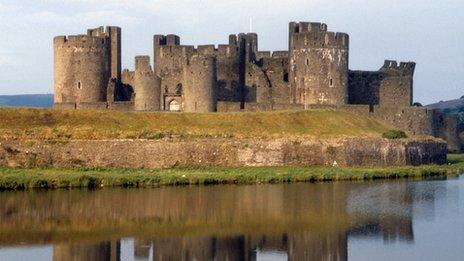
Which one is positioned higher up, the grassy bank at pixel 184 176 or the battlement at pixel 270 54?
the battlement at pixel 270 54

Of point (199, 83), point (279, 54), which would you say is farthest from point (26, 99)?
point (199, 83)

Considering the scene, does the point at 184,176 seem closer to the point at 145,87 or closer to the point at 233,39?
the point at 145,87

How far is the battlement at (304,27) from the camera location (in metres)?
60.9

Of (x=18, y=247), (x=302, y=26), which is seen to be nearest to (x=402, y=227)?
(x=18, y=247)

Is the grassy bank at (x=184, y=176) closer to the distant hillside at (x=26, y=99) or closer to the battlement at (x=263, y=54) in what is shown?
the battlement at (x=263, y=54)

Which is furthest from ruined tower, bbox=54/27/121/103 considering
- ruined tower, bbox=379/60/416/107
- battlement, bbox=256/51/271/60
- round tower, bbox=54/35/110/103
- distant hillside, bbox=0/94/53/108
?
distant hillside, bbox=0/94/53/108

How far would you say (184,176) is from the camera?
41500 mm

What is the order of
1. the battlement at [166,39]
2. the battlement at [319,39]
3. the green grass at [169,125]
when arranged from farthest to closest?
the battlement at [166,39], the battlement at [319,39], the green grass at [169,125]

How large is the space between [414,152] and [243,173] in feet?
38.3

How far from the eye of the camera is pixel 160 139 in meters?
46.6

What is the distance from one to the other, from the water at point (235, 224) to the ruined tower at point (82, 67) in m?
22.9

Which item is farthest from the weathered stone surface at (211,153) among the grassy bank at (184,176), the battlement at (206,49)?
the battlement at (206,49)

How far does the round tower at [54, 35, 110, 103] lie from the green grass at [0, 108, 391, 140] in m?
10.2

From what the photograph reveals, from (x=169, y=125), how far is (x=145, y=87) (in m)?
10.3
